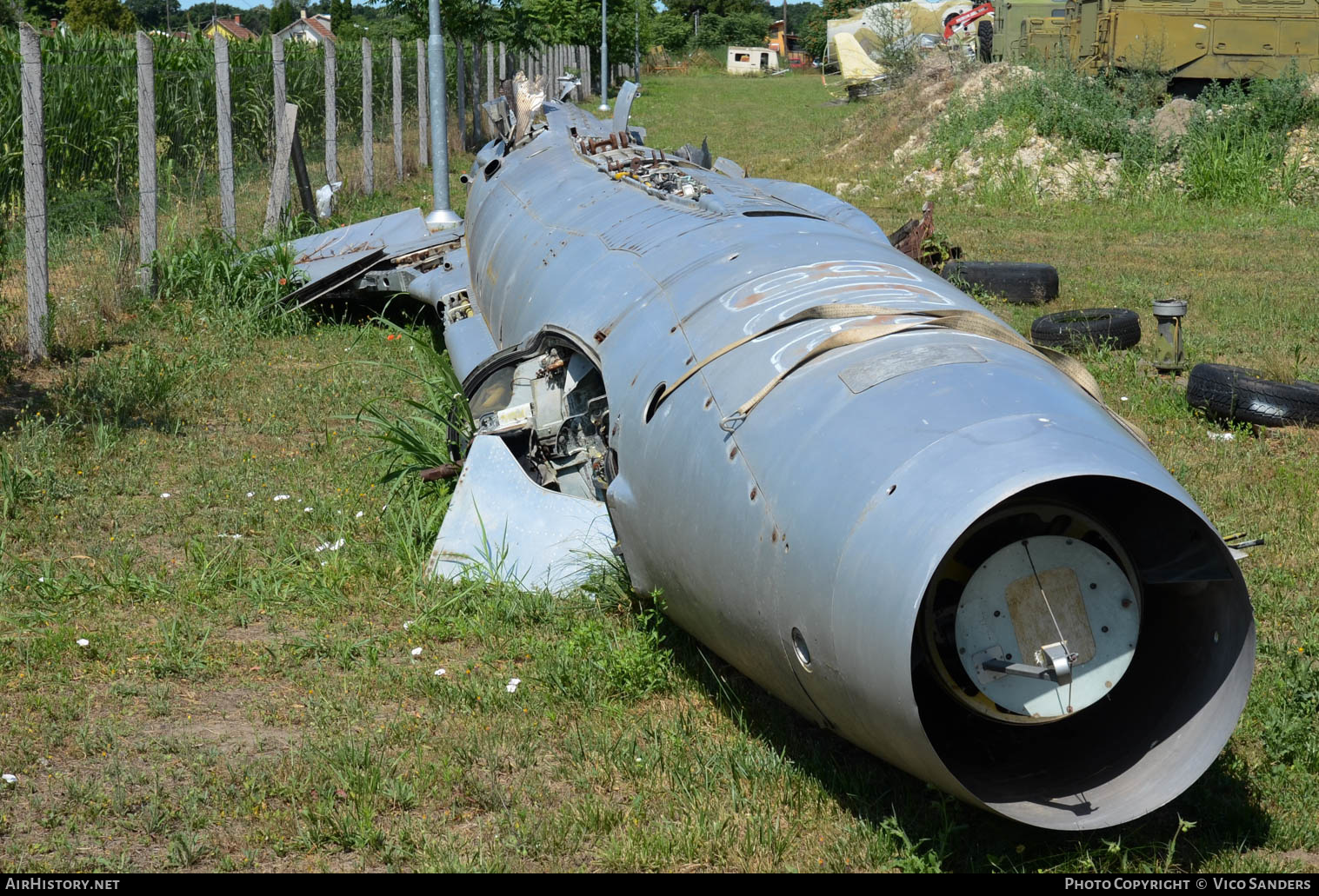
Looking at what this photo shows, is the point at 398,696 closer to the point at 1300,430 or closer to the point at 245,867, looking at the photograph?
the point at 245,867

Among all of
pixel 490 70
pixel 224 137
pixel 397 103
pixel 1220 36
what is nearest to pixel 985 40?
pixel 1220 36

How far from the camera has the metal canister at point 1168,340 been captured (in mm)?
8578

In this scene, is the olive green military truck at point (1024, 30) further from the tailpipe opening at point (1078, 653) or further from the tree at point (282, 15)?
the tree at point (282, 15)

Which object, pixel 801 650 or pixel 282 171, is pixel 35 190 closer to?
pixel 282 171

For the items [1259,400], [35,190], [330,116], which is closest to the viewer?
[1259,400]

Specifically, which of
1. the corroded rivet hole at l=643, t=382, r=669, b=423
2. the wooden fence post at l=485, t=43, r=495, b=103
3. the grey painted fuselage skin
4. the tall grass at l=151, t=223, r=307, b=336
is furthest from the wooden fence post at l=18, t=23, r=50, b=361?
the wooden fence post at l=485, t=43, r=495, b=103

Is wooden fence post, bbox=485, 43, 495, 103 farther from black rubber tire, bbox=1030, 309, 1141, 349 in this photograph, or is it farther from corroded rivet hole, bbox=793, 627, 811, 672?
corroded rivet hole, bbox=793, 627, 811, 672

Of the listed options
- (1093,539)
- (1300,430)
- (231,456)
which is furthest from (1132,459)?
(231,456)

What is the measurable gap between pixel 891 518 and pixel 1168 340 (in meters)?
6.42

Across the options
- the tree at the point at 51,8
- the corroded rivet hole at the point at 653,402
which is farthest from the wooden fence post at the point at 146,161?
the tree at the point at 51,8

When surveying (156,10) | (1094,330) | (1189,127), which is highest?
(156,10)

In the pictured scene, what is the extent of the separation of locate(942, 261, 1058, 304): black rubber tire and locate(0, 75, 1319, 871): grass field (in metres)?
2.66

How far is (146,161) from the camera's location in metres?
10.2

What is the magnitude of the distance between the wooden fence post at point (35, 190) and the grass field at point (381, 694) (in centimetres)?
45
